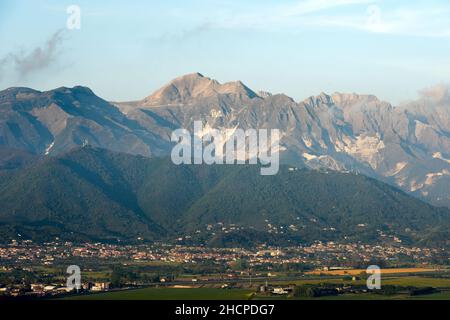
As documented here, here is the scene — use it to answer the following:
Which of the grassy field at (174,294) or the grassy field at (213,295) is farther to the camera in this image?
the grassy field at (213,295)

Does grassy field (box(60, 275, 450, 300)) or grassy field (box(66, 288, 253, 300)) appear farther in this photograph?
grassy field (box(60, 275, 450, 300))

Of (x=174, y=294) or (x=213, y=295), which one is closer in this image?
(x=213, y=295)
